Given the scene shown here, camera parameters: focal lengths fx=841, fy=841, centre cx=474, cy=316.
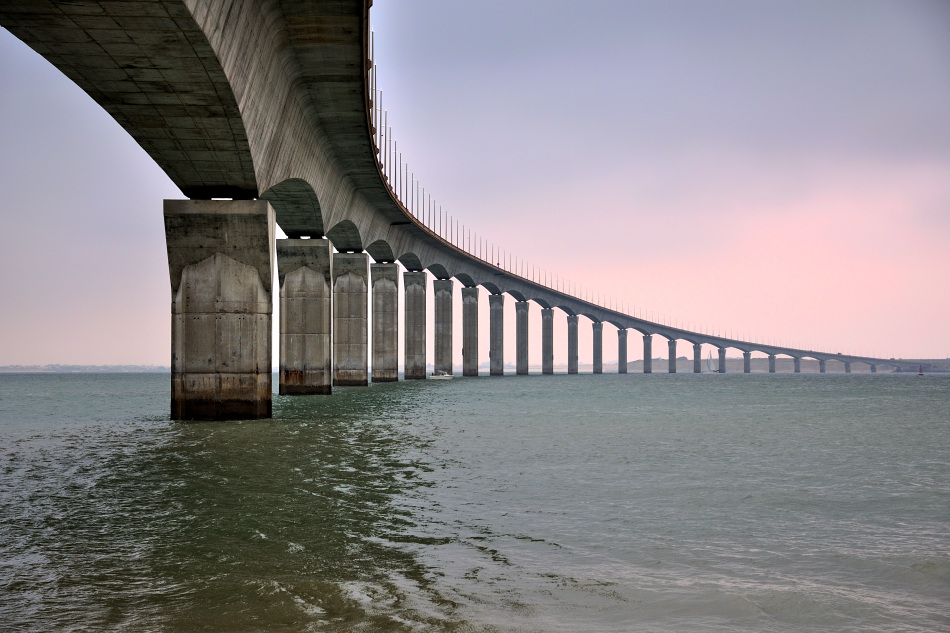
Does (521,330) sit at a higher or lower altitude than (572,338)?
higher

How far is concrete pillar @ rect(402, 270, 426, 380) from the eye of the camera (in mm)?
74500

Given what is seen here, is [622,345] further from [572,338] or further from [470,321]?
[470,321]

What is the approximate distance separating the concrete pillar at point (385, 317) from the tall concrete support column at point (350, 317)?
33.3 ft

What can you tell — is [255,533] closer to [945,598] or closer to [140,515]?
[140,515]

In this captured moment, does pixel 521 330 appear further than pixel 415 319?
Yes

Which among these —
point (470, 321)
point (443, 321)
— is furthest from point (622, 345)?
point (443, 321)

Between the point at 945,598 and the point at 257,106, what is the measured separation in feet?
67.3

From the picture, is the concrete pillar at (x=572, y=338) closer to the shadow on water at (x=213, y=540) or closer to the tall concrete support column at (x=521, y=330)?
the tall concrete support column at (x=521, y=330)

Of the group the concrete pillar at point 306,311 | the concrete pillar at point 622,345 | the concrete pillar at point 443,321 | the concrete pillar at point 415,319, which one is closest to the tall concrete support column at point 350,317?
the concrete pillar at point 306,311

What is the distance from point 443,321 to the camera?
8381cm

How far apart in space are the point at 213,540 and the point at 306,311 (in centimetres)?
3383

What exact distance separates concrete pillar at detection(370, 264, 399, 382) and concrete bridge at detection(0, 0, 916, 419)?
48.1 ft

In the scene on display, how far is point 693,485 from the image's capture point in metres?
13.9

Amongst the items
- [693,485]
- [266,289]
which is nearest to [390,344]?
[266,289]
